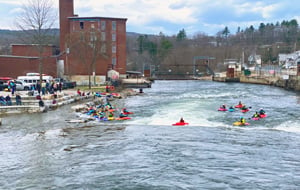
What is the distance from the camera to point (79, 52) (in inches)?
2975

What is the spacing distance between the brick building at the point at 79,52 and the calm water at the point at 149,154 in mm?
39960

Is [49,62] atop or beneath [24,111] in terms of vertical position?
atop

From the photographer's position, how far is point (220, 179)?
16703 millimetres

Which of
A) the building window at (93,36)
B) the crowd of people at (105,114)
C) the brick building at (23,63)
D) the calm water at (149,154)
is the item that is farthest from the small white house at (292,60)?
the calm water at (149,154)

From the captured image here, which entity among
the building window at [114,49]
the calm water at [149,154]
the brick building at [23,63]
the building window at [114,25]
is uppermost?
the building window at [114,25]

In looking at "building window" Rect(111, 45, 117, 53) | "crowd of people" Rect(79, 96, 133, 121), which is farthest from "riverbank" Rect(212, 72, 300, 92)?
"crowd of people" Rect(79, 96, 133, 121)

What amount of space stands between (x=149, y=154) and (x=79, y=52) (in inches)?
2258

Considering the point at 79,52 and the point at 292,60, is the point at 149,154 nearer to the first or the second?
the point at 79,52

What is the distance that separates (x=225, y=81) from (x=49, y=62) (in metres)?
58.0

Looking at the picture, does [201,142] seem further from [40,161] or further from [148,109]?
[148,109]

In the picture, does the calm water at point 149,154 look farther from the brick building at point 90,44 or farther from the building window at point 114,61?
the building window at point 114,61

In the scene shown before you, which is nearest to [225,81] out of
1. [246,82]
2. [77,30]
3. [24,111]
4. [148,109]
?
[246,82]

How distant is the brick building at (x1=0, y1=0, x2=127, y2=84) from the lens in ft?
234

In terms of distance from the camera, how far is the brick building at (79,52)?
234 ft
